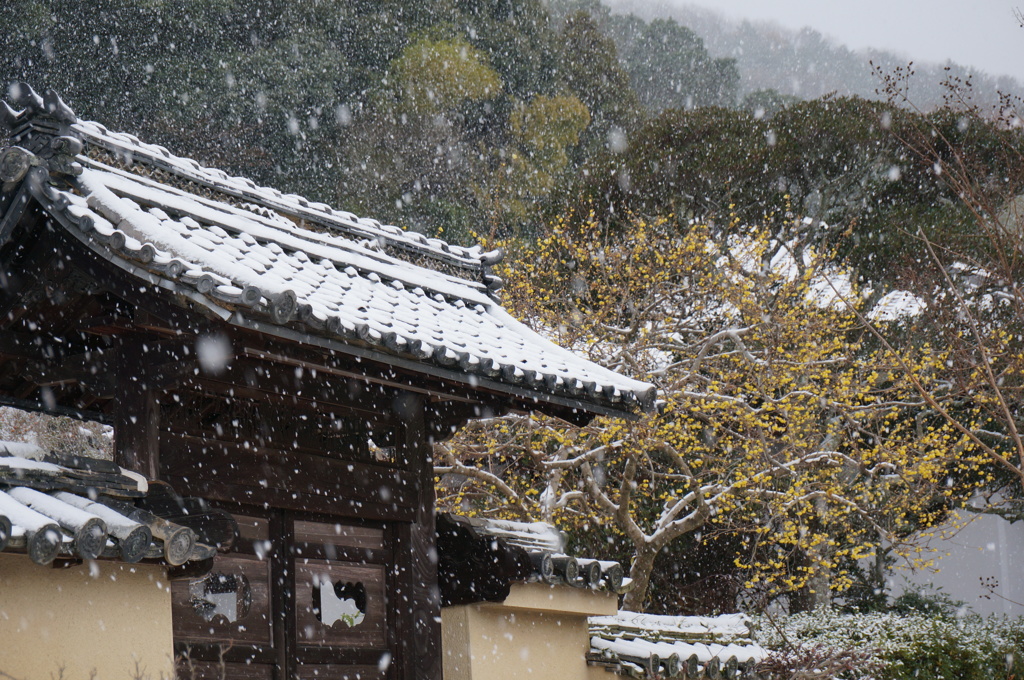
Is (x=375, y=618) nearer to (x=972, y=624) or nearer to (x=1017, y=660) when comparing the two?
(x=1017, y=660)

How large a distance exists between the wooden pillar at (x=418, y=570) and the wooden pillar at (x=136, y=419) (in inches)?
58.3

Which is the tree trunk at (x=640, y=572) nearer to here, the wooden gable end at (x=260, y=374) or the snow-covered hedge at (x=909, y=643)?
the snow-covered hedge at (x=909, y=643)

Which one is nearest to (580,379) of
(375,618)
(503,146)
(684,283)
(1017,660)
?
(375,618)

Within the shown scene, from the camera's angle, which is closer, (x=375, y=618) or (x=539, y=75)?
(x=375, y=618)

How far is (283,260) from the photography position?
5.13 meters

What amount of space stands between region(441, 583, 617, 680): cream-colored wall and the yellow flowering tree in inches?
135

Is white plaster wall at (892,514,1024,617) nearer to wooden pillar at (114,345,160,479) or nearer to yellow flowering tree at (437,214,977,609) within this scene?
yellow flowering tree at (437,214,977,609)

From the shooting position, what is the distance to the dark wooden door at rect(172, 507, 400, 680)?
4438 mm

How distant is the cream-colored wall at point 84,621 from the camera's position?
327 cm

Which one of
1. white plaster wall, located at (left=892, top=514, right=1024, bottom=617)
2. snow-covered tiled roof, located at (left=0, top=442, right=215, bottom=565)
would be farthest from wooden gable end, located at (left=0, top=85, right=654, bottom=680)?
white plaster wall, located at (left=892, top=514, right=1024, bottom=617)

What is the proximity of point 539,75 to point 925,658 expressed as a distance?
56.6ft

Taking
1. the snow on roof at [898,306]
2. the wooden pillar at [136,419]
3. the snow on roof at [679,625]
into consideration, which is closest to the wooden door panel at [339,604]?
the wooden pillar at [136,419]

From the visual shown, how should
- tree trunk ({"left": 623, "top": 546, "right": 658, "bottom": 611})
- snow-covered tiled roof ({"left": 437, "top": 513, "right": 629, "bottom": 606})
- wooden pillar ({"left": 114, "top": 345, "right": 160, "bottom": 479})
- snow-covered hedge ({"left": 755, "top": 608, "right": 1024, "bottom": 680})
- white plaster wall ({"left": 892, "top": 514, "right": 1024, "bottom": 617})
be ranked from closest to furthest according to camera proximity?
wooden pillar ({"left": 114, "top": 345, "right": 160, "bottom": 479}) → snow-covered tiled roof ({"left": 437, "top": 513, "right": 629, "bottom": 606}) → tree trunk ({"left": 623, "top": 546, "right": 658, "bottom": 611}) → snow-covered hedge ({"left": 755, "top": 608, "right": 1024, "bottom": 680}) → white plaster wall ({"left": 892, "top": 514, "right": 1024, "bottom": 617})

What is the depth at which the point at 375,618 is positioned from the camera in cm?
520
